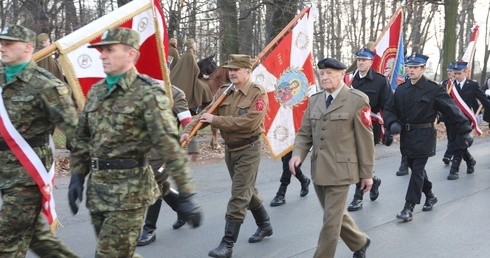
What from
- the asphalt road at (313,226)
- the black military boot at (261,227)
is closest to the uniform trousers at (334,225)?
the asphalt road at (313,226)

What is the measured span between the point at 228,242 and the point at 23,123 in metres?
2.32

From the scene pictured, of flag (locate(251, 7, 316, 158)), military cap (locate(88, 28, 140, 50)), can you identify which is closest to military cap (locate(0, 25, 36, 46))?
military cap (locate(88, 28, 140, 50))

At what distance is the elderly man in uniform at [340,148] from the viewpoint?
533cm

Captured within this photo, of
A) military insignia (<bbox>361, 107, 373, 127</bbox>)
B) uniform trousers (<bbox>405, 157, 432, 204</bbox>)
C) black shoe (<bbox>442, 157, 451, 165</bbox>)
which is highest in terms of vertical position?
military insignia (<bbox>361, 107, 373, 127</bbox>)

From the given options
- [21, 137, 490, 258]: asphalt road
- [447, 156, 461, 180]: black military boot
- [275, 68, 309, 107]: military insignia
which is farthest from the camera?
[447, 156, 461, 180]: black military boot

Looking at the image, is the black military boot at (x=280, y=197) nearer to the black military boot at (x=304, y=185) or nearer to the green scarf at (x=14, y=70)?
the black military boot at (x=304, y=185)

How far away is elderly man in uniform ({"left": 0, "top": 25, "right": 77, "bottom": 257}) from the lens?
14.5 feet

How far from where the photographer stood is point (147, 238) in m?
6.48

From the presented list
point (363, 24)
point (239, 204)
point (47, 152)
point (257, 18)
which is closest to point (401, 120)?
point (239, 204)

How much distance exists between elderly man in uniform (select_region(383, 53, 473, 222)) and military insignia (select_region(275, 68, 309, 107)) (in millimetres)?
1094

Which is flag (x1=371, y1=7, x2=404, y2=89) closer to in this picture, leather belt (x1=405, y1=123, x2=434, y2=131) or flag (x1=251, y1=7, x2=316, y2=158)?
flag (x1=251, y1=7, x2=316, y2=158)

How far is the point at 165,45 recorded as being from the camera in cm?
609

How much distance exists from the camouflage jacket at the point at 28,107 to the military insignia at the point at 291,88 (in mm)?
3856

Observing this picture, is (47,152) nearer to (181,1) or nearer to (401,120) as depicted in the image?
(401,120)
